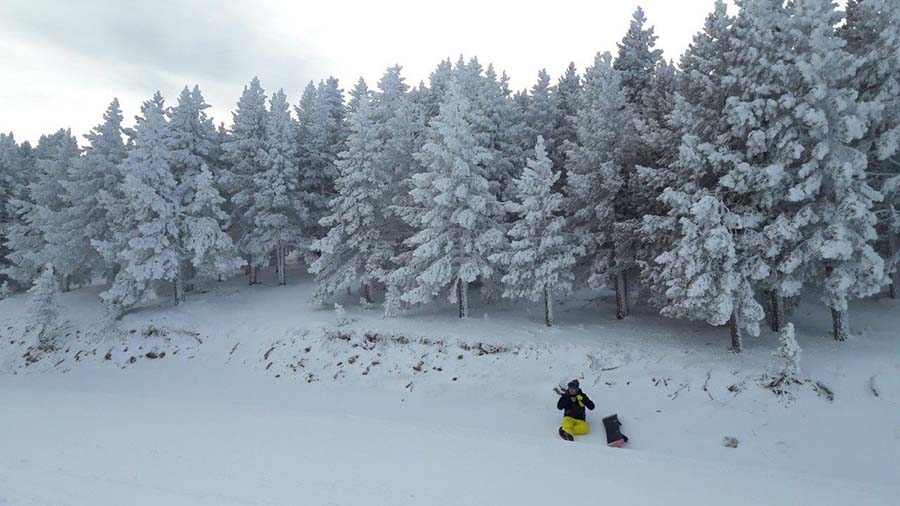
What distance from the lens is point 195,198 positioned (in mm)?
28688

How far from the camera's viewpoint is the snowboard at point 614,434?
1216 centimetres

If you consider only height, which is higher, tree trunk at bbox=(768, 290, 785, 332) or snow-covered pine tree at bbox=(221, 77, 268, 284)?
snow-covered pine tree at bbox=(221, 77, 268, 284)

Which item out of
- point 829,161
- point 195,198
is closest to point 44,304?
point 195,198

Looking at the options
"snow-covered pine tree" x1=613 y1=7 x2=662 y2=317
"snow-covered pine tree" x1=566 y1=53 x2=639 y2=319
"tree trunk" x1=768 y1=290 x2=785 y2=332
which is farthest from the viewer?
"snow-covered pine tree" x1=566 y1=53 x2=639 y2=319

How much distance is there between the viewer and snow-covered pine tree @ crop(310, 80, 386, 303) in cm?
2631

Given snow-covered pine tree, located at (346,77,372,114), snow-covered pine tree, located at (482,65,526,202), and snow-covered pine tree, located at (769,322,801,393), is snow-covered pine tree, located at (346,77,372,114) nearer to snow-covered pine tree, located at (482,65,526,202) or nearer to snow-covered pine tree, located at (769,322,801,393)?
snow-covered pine tree, located at (482,65,526,202)

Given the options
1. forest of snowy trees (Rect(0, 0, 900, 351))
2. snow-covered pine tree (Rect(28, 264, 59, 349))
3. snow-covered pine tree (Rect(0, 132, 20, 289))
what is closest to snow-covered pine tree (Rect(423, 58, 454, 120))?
forest of snowy trees (Rect(0, 0, 900, 351))

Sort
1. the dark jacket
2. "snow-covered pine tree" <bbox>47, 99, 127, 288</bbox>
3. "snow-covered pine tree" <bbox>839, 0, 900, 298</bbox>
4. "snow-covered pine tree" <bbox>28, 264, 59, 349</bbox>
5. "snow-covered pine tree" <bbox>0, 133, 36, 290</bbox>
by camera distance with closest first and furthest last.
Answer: the dark jacket → "snow-covered pine tree" <bbox>839, 0, 900, 298</bbox> → "snow-covered pine tree" <bbox>28, 264, 59, 349</bbox> → "snow-covered pine tree" <bbox>47, 99, 127, 288</bbox> → "snow-covered pine tree" <bbox>0, 133, 36, 290</bbox>

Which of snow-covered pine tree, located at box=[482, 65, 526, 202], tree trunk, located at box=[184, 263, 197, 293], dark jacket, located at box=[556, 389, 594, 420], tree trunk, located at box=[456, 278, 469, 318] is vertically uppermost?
snow-covered pine tree, located at box=[482, 65, 526, 202]

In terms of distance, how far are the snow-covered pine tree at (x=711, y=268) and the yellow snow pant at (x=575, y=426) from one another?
6.48 metres

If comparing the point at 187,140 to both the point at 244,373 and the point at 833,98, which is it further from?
the point at 833,98

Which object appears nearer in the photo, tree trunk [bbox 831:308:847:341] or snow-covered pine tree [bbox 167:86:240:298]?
tree trunk [bbox 831:308:847:341]

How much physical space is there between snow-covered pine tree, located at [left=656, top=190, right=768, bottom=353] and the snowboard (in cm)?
600

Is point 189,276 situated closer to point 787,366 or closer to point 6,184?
point 6,184
